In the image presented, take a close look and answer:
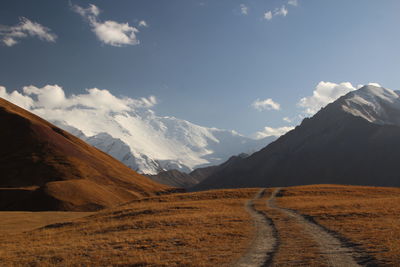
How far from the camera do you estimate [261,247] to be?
22859 millimetres

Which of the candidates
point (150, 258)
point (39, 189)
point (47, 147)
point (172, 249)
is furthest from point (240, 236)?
point (47, 147)

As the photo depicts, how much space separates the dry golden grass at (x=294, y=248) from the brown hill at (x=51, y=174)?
7838 cm

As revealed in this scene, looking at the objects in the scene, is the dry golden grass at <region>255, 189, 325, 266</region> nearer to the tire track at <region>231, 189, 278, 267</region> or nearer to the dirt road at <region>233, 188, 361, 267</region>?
the dirt road at <region>233, 188, 361, 267</region>

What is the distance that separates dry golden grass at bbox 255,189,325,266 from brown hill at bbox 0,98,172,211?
7838cm

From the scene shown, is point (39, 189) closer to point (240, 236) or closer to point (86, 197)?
point (86, 197)

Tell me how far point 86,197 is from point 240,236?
84.0m

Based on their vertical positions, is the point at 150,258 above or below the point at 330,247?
below

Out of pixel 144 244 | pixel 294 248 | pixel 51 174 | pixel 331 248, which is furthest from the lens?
pixel 51 174

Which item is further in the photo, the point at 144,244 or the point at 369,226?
the point at 369,226

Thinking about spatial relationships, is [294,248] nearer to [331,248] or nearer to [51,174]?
[331,248]

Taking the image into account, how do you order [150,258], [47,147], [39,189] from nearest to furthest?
[150,258] < [39,189] < [47,147]

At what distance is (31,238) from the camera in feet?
117

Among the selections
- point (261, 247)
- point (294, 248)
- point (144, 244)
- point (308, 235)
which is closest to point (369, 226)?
point (308, 235)

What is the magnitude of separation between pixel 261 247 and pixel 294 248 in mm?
2360
